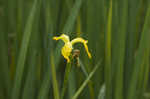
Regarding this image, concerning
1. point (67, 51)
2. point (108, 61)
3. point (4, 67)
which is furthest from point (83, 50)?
point (67, 51)

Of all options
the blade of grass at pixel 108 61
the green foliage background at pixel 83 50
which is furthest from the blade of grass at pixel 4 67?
the blade of grass at pixel 108 61

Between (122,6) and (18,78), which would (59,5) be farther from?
(18,78)

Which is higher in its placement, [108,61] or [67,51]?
[67,51]

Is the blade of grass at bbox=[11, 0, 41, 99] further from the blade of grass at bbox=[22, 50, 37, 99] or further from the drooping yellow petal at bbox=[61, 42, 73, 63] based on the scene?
the drooping yellow petal at bbox=[61, 42, 73, 63]

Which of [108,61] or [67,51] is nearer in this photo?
[67,51]

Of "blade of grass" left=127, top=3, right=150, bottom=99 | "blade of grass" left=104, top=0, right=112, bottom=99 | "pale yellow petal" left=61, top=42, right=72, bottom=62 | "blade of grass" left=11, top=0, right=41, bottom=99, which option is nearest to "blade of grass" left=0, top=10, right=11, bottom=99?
"blade of grass" left=11, top=0, right=41, bottom=99

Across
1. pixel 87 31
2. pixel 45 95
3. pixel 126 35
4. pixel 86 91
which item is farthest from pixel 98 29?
pixel 45 95

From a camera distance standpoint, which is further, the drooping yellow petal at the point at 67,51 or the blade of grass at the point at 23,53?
the blade of grass at the point at 23,53

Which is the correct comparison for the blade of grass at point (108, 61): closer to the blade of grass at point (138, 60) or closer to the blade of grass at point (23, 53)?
the blade of grass at point (138, 60)

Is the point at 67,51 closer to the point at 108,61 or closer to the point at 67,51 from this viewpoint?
the point at 67,51
